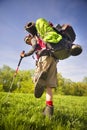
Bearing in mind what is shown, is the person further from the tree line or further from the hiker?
the tree line

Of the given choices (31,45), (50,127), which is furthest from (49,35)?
(50,127)

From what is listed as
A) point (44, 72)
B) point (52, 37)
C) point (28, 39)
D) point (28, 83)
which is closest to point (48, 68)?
point (44, 72)

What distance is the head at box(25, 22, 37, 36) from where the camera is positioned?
18.1ft

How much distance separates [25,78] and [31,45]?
6695 centimetres

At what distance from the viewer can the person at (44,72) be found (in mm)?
5133

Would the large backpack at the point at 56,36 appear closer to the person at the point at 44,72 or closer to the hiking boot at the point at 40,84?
the person at the point at 44,72

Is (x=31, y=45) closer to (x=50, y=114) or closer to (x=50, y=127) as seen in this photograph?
(x=50, y=114)

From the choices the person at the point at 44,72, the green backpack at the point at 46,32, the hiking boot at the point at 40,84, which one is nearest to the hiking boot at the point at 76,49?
the green backpack at the point at 46,32

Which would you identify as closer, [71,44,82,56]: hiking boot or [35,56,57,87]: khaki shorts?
[71,44,82,56]: hiking boot

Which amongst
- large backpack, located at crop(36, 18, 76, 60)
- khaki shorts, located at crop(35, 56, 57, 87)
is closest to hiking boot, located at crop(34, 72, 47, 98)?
khaki shorts, located at crop(35, 56, 57, 87)

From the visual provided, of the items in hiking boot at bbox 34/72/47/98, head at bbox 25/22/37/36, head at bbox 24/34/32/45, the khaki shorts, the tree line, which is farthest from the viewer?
the tree line

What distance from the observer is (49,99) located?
521 cm

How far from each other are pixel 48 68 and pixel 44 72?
0.85 ft

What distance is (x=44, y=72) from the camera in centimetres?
515
